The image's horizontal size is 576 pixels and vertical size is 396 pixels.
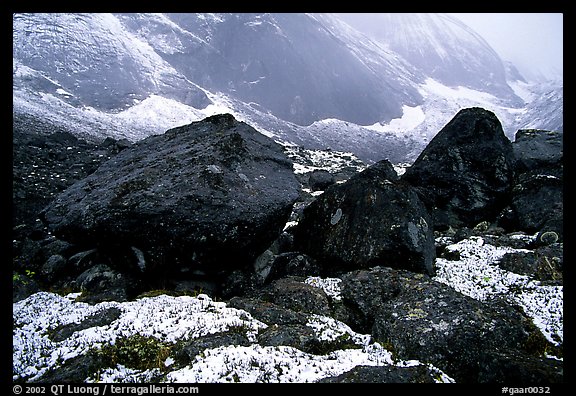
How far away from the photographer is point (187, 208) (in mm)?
16109

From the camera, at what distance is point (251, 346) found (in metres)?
10.6

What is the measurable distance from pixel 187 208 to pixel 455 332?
1184cm

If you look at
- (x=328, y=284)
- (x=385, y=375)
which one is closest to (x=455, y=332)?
(x=385, y=375)

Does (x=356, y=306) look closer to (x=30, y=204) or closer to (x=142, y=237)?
(x=142, y=237)

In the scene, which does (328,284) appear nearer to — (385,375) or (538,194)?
(385,375)

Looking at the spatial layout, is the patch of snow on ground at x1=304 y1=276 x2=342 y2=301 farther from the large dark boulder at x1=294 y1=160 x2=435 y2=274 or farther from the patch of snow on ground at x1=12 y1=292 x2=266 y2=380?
the patch of snow on ground at x1=12 y1=292 x2=266 y2=380

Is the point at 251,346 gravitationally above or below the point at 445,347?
below

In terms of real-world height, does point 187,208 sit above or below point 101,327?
above

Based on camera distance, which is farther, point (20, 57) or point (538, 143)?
point (20, 57)

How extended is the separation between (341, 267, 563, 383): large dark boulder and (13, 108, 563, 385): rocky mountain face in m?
0.05
